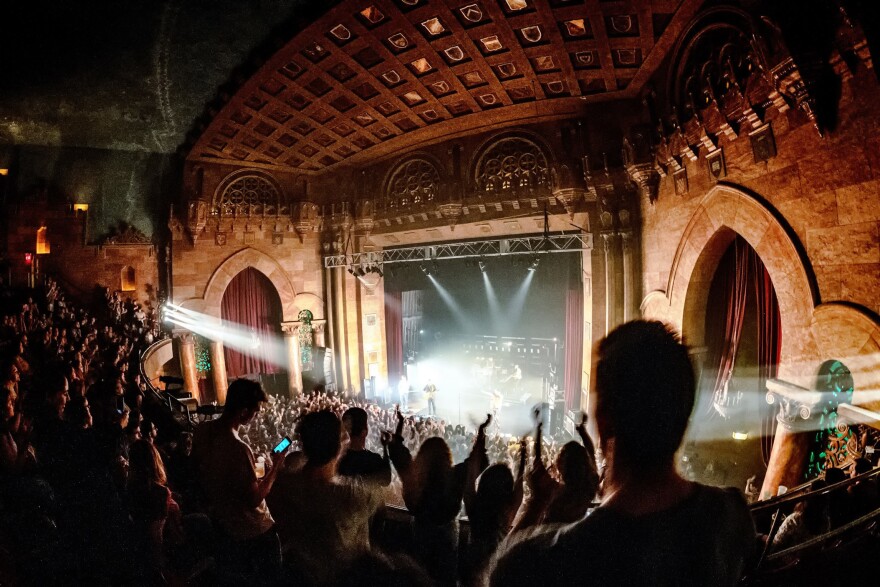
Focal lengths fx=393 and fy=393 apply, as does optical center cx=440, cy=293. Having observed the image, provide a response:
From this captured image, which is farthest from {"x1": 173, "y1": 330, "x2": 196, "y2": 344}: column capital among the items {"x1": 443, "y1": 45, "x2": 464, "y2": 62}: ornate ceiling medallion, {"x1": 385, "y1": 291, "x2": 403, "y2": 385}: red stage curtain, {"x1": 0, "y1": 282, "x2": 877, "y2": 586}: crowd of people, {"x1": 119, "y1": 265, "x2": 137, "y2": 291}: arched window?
{"x1": 443, "y1": 45, "x2": 464, "y2": 62}: ornate ceiling medallion

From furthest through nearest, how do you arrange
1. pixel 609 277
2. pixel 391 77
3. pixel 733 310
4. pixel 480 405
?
pixel 480 405 → pixel 609 277 → pixel 391 77 → pixel 733 310

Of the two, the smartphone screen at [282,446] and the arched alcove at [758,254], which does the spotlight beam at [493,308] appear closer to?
the arched alcove at [758,254]

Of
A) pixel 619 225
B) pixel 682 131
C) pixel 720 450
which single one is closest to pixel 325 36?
pixel 682 131

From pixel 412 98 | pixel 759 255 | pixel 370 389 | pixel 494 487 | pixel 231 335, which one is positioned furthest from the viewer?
pixel 370 389

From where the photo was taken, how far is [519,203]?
11.5m

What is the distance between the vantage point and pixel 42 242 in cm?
1215

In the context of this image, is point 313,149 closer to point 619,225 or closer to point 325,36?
point 325,36

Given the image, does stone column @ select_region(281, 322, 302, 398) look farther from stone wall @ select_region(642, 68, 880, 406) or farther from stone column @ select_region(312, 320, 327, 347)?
stone wall @ select_region(642, 68, 880, 406)

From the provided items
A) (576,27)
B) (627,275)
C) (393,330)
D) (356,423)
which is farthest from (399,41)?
(393,330)

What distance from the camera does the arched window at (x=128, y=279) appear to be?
13.2 metres

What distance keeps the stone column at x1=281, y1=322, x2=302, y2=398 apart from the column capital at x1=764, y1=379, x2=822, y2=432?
14471mm

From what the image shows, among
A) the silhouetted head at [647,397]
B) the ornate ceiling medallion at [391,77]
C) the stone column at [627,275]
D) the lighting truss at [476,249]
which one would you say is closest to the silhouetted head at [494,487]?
the silhouetted head at [647,397]

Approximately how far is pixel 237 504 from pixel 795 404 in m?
6.74

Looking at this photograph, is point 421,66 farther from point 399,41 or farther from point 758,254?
point 758,254
